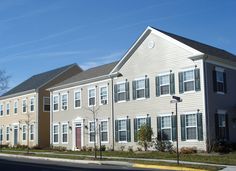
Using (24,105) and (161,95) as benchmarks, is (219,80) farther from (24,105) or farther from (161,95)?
(24,105)

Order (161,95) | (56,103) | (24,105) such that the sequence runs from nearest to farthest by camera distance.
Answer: (161,95), (56,103), (24,105)

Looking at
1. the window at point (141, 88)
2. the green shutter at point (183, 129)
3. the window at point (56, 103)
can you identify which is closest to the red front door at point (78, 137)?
the window at point (56, 103)

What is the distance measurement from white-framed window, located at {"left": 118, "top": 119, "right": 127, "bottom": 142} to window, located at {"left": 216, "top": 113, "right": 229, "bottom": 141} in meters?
8.07

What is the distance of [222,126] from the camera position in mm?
29562

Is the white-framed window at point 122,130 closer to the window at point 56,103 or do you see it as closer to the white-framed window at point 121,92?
the white-framed window at point 121,92

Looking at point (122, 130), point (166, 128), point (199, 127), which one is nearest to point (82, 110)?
point (122, 130)

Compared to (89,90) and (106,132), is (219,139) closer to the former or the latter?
(106,132)

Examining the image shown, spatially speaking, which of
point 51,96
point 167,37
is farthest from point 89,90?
point 167,37

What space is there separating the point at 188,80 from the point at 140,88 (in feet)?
16.1

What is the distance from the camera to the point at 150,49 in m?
32.6

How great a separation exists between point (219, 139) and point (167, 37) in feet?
27.0

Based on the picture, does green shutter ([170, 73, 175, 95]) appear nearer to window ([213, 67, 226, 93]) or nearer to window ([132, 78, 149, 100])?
window ([132, 78, 149, 100])

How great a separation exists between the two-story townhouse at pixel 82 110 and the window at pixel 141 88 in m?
3.17

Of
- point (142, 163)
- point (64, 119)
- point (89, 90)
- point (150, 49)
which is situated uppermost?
point (150, 49)
